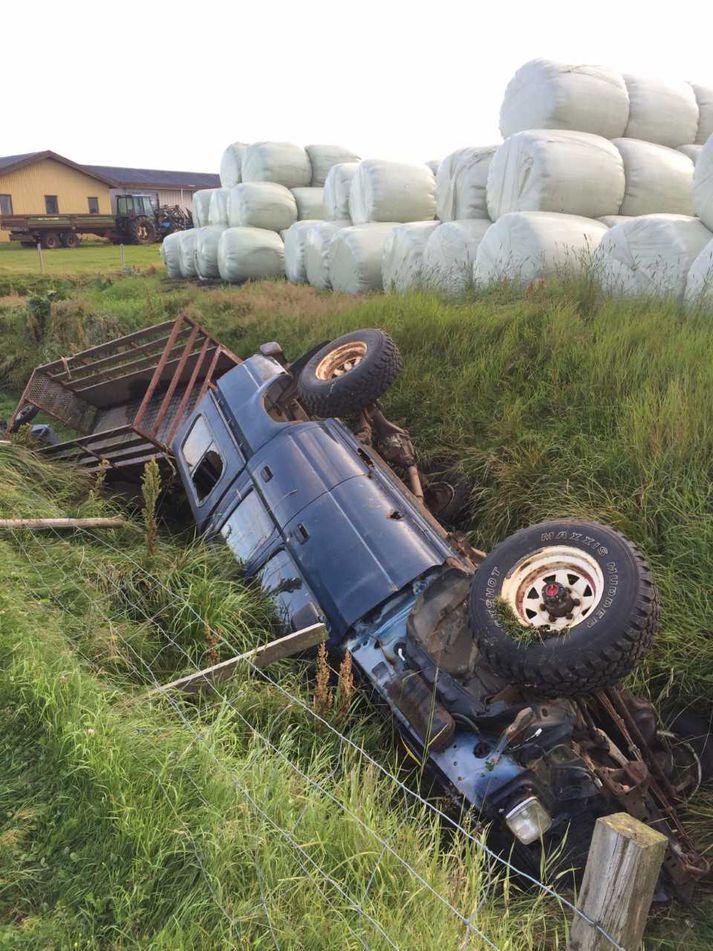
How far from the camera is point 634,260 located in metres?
7.05

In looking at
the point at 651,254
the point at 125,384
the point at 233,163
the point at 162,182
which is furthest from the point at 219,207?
the point at 162,182

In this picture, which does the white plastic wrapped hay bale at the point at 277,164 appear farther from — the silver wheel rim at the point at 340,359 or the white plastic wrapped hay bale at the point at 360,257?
the silver wheel rim at the point at 340,359

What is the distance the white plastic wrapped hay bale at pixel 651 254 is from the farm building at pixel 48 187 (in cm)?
3810

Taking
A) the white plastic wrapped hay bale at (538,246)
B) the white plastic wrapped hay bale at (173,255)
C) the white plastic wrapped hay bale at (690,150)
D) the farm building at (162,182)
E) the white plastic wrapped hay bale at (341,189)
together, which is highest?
the white plastic wrapped hay bale at (690,150)

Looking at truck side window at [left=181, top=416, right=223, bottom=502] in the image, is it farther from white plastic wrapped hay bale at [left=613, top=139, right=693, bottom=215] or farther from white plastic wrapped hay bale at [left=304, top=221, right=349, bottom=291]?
white plastic wrapped hay bale at [left=304, top=221, right=349, bottom=291]

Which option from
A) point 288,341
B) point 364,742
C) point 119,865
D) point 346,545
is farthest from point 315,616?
point 288,341

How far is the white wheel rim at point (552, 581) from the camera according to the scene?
3133 millimetres

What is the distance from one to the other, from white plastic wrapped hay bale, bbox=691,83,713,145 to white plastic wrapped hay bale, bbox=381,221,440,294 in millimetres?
4136

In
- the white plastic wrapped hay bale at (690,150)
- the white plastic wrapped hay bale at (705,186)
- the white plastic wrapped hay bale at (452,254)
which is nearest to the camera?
the white plastic wrapped hay bale at (705,186)

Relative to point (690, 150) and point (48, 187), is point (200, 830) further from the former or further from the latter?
point (48, 187)

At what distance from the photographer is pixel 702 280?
6207 millimetres

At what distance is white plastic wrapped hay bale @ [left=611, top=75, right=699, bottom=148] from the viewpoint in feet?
31.7

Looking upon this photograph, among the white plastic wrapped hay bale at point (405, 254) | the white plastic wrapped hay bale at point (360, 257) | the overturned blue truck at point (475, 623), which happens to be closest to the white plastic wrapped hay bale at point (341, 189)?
the white plastic wrapped hay bale at point (360, 257)

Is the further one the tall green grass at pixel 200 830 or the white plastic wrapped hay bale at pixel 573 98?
the white plastic wrapped hay bale at pixel 573 98
